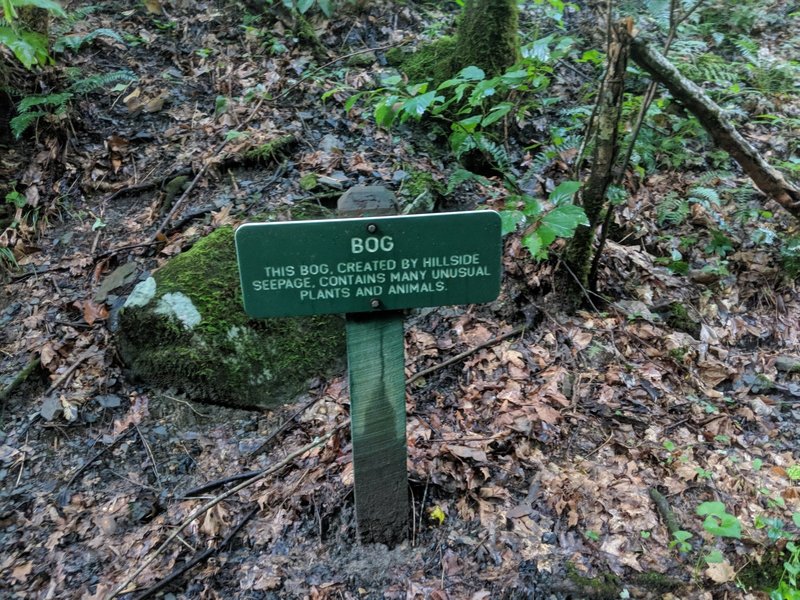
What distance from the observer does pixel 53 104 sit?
569 cm

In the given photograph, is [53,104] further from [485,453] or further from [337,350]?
[485,453]

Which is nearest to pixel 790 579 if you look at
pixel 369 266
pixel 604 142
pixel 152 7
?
pixel 369 266

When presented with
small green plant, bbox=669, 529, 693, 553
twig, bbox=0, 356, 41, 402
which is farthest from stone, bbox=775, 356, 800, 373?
twig, bbox=0, 356, 41, 402

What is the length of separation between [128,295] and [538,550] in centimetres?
367

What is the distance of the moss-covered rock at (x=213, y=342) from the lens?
398 cm

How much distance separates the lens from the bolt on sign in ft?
7.21

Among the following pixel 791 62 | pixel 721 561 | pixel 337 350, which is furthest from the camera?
pixel 791 62

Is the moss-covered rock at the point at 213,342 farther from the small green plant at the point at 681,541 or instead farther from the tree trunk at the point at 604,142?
the small green plant at the point at 681,541

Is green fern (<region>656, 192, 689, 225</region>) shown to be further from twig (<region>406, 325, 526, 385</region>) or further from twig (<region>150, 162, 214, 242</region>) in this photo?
twig (<region>150, 162, 214, 242</region>)

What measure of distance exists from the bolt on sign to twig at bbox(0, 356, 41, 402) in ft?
9.39

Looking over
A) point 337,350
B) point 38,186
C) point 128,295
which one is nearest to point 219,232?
point 128,295

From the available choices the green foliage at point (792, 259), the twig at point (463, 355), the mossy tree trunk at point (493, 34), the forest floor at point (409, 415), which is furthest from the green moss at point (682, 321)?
the mossy tree trunk at point (493, 34)

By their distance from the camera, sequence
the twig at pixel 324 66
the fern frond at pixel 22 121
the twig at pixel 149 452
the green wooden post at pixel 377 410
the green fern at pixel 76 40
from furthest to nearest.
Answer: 1. the green fern at pixel 76 40
2. the twig at pixel 324 66
3. the fern frond at pixel 22 121
4. the twig at pixel 149 452
5. the green wooden post at pixel 377 410

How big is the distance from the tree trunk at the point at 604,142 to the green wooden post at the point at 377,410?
2.06 meters
